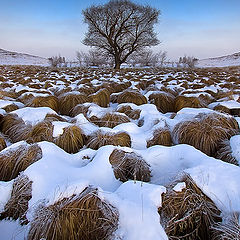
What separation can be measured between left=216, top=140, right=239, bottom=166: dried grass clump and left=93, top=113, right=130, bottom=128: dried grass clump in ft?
4.35

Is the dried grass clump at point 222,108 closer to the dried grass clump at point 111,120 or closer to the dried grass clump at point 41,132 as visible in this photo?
the dried grass clump at point 111,120

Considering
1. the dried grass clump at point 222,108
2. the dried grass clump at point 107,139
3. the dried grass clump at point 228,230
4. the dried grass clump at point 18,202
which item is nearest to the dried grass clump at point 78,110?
the dried grass clump at point 107,139

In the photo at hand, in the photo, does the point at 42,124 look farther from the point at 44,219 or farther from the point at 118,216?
the point at 118,216

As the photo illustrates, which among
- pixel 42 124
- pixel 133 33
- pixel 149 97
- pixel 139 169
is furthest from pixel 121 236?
pixel 133 33

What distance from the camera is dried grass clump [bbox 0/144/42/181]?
5.62ft

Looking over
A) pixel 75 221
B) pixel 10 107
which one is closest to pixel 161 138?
pixel 75 221

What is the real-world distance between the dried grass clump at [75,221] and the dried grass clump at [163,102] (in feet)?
9.40

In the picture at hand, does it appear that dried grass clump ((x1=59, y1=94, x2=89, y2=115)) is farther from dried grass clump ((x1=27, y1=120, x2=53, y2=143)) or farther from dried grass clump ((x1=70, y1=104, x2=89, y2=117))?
dried grass clump ((x1=27, y1=120, x2=53, y2=143))

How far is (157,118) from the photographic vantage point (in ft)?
9.26

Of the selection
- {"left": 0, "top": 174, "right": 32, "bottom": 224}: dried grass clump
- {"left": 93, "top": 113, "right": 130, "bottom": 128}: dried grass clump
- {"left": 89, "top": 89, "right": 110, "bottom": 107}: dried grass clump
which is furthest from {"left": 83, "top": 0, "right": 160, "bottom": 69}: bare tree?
{"left": 0, "top": 174, "right": 32, "bottom": 224}: dried grass clump

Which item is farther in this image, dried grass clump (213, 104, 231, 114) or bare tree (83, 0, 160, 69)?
bare tree (83, 0, 160, 69)

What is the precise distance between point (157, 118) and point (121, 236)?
1983 mm

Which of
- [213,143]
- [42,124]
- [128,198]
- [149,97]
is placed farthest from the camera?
[149,97]

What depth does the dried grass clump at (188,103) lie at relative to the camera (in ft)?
11.9
